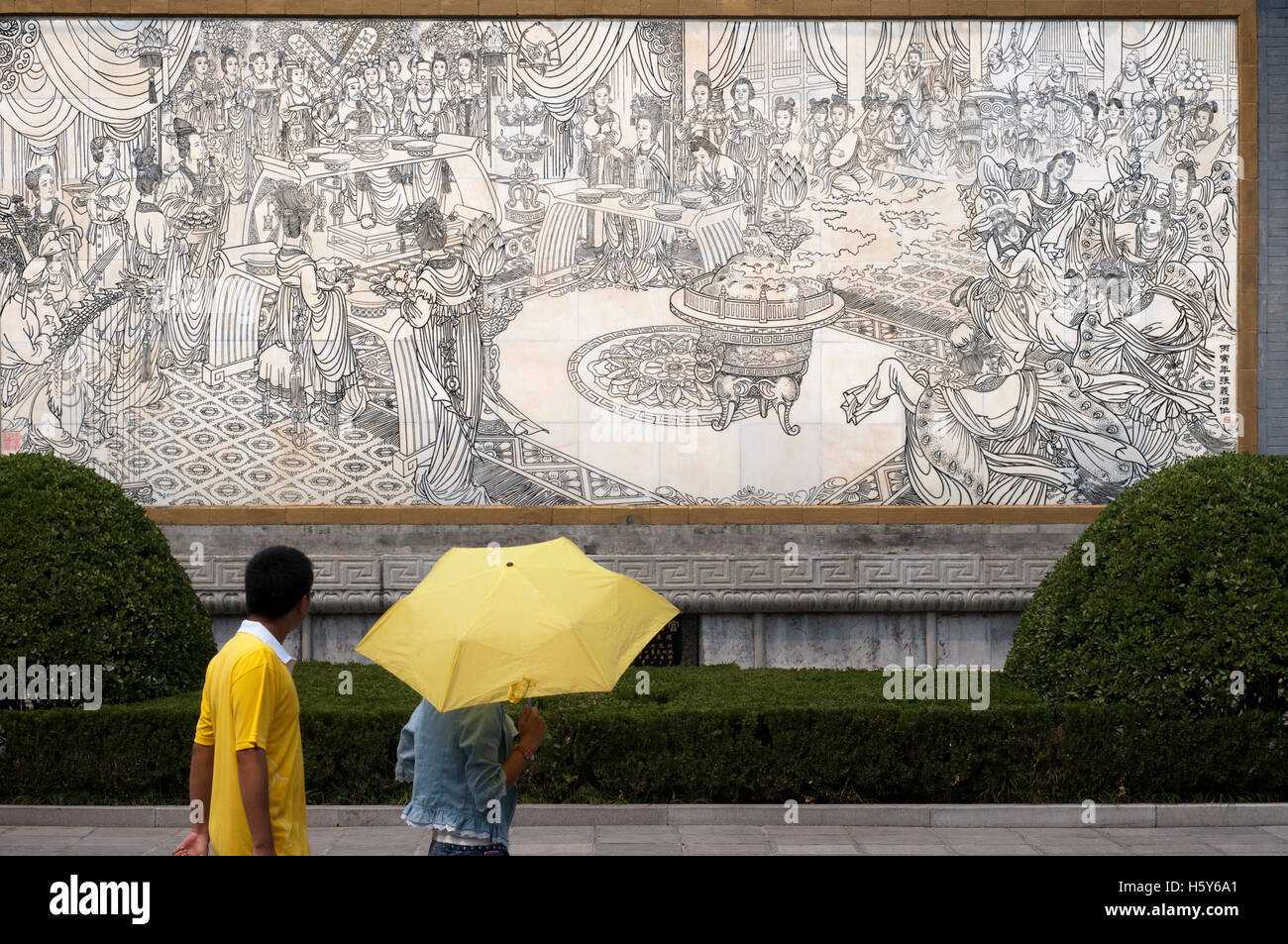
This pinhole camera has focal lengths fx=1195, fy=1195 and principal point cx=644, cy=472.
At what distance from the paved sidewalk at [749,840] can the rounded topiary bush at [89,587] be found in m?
1.05

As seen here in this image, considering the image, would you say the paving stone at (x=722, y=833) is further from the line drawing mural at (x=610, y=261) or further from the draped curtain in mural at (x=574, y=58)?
the draped curtain in mural at (x=574, y=58)

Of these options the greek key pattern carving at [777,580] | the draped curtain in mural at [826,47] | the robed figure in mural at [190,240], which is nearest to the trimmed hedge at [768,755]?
the greek key pattern carving at [777,580]

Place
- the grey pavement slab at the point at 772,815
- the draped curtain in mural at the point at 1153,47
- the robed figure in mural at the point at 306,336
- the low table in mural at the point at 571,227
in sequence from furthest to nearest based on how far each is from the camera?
the draped curtain in mural at the point at 1153,47, the low table in mural at the point at 571,227, the robed figure in mural at the point at 306,336, the grey pavement slab at the point at 772,815

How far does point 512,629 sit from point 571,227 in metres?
7.80

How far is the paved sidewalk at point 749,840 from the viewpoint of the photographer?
21.1ft

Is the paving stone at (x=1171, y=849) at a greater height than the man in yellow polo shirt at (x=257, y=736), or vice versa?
the man in yellow polo shirt at (x=257, y=736)

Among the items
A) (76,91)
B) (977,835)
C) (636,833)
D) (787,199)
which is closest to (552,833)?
(636,833)

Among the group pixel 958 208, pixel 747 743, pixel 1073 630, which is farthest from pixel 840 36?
pixel 747 743

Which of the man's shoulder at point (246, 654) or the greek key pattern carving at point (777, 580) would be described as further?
the greek key pattern carving at point (777, 580)

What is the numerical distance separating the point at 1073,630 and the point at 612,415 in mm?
4634

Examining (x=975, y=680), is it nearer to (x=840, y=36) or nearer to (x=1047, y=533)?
(x=1047, y=533)

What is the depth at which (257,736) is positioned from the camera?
3.13 m
